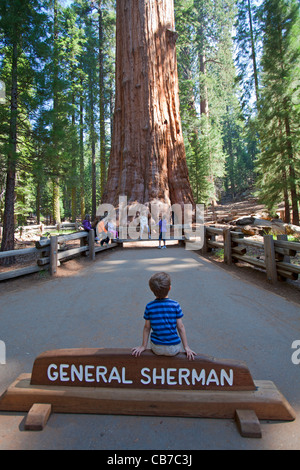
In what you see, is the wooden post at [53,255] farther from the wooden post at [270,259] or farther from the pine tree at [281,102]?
the pine tree at [281,102]

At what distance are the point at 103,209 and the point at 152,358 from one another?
1386 centimetres

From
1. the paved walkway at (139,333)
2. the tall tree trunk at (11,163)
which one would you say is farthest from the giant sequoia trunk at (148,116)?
the paved walkway at (139,333)

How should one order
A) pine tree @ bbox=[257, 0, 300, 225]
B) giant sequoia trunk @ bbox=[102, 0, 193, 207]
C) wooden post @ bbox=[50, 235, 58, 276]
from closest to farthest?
1. wooden post @ bbox=[50, 235, 58, 276]
2. pine tree @ bbox=[257, 0, 300, 225]
3. giant sequoia trunk @ bbox=[102, 0, 193, 207]

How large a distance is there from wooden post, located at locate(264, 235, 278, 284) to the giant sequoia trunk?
9100mm

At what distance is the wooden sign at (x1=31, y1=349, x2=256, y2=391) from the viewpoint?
2273 millimetres

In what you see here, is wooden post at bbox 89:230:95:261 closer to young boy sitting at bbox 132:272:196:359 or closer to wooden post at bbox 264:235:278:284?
wooden post at bbox 264:235:278:284

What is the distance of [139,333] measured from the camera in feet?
13.1

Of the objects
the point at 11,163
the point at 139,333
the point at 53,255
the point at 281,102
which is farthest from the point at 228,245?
the point at 281,102

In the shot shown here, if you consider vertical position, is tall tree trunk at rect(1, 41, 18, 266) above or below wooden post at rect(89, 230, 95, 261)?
above

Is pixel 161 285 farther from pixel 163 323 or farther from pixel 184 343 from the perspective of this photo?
pixel 184 343

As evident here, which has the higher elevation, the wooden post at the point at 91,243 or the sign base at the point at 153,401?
the wooden post at the point at 91,243

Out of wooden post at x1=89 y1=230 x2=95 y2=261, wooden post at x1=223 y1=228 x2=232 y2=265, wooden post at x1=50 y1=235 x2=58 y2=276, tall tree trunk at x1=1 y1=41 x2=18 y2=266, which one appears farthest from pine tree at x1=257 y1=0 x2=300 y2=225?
tall tree trunk at x1=1 y1=41 x2=18 y2=266

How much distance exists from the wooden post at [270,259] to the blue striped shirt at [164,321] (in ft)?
16.5

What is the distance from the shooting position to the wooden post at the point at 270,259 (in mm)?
6598
